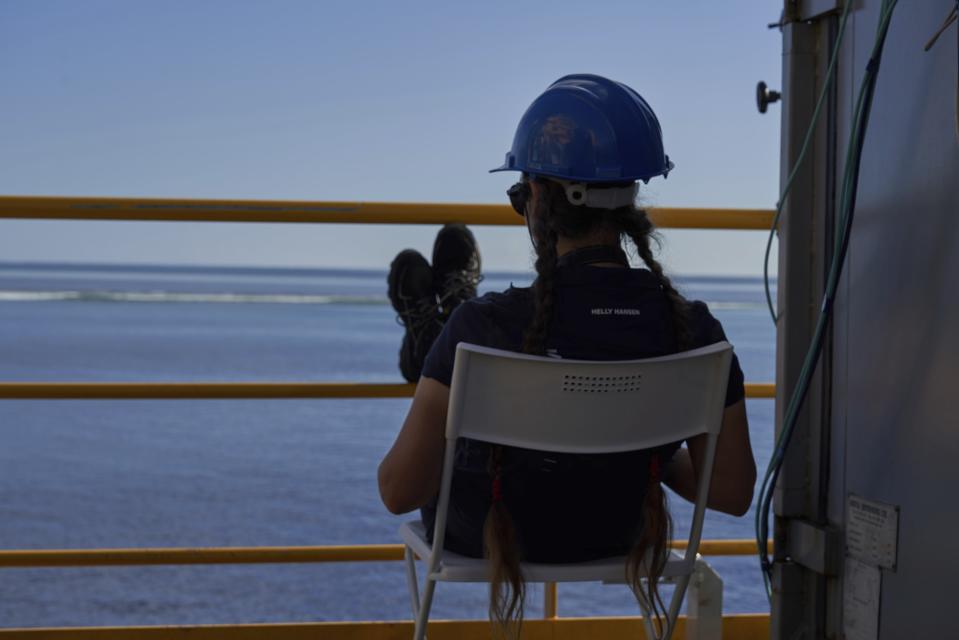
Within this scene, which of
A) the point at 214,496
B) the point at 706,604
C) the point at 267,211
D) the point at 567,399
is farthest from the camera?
the point at 214,496

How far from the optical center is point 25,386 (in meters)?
2.71

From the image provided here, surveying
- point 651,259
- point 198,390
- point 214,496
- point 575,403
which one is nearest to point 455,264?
point 198,390

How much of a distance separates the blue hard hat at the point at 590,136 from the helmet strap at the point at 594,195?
0.01m

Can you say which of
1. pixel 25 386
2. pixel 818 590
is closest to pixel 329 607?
pixel 25 386

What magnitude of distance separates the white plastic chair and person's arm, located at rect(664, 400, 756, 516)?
11 cm

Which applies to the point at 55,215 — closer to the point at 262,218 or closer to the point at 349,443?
the point at 262,218

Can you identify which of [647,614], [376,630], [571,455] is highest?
[571,455]

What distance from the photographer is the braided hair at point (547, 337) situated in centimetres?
174

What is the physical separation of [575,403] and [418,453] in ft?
0.80

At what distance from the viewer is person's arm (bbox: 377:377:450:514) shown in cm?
173

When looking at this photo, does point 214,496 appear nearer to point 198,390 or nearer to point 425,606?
point 198,390

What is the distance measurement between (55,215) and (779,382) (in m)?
1.55

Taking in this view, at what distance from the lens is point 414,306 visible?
284 centimetres

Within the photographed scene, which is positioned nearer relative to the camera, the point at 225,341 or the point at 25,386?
the point at 25,386
